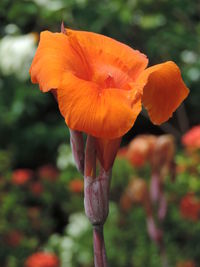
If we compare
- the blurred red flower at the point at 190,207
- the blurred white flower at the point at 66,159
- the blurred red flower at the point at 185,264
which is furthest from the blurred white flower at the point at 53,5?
the blurred red flower at the point at 185,264

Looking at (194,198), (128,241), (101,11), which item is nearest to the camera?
(194,198)

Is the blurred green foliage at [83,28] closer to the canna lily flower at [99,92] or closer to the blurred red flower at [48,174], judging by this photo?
the blurred red flower at [48,174]

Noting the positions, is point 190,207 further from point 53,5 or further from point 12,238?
point 53,5

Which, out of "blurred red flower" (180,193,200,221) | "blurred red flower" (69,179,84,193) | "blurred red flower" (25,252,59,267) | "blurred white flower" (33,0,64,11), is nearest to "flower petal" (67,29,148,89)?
"blurred red flower" (180,193,200,221)

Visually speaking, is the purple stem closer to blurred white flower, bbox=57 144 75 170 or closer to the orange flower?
the orange flower

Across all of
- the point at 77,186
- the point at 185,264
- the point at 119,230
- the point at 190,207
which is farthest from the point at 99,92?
the point at 77,186

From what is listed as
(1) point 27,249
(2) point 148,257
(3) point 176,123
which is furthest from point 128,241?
(3) point 176,123

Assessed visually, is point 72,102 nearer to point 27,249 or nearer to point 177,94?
point 177,94
